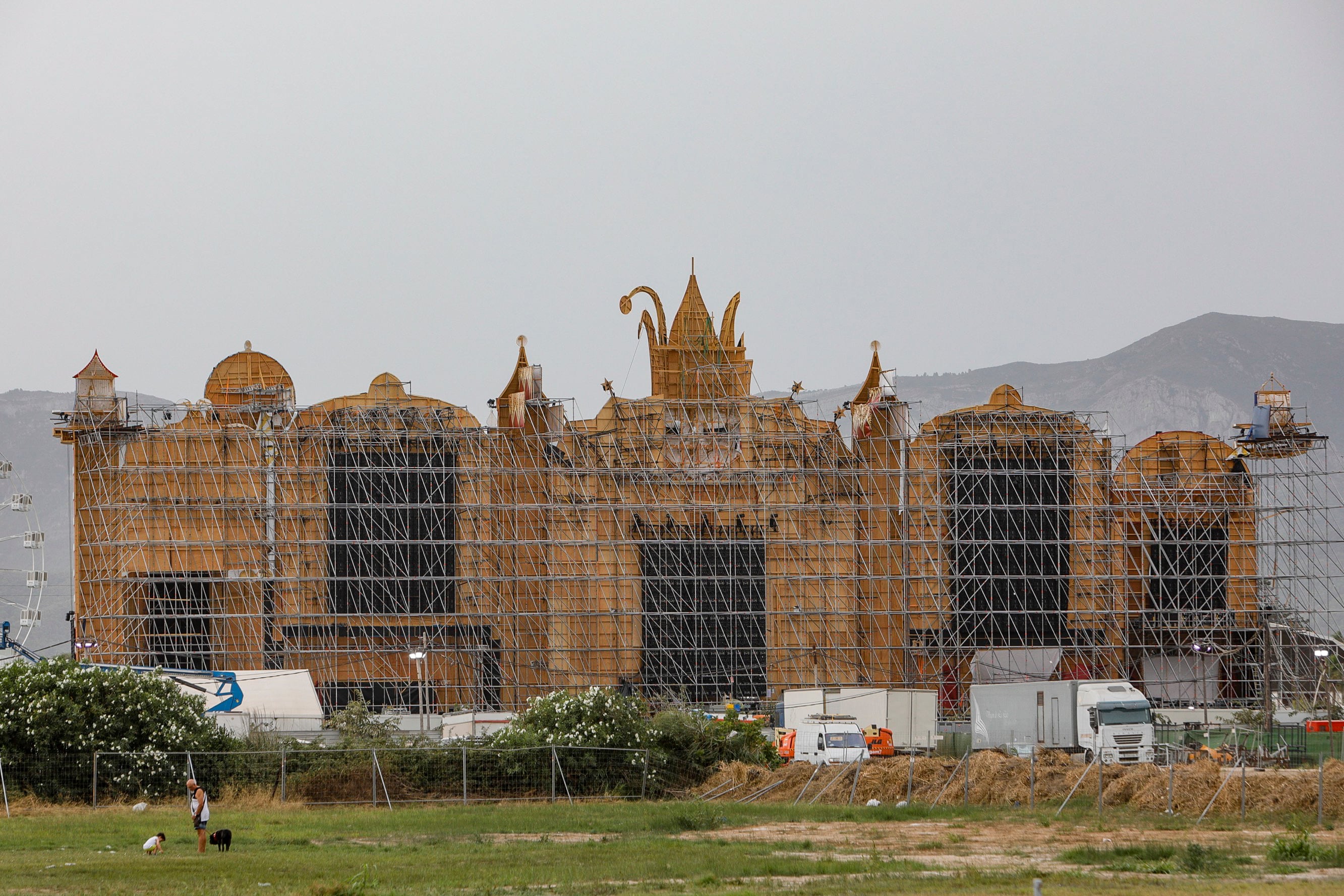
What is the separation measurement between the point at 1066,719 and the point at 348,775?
19.8 metres

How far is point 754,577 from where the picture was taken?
56.8m

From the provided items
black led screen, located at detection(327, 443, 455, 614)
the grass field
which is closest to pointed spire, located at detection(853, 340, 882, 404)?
black led screen, located at detection(327, 443, 455, 614)

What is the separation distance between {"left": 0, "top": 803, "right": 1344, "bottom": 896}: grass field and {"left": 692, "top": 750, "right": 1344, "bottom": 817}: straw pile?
124 centimetres

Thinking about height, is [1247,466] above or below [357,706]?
above

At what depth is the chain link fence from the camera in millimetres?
33438

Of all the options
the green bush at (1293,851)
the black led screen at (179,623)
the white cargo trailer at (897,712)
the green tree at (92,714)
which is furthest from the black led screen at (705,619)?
the green bush at (1293,851)

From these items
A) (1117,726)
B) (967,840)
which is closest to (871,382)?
(1117,726)

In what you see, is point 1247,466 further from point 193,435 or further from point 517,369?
point 193,435

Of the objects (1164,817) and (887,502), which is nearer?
(1164,817)

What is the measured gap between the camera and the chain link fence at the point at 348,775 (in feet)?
110

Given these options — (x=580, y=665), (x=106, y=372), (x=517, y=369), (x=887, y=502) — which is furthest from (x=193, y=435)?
(x=887, y=502)

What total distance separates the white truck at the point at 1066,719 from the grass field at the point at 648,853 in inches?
491

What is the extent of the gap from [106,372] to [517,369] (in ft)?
49.7

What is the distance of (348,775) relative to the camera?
34.0 metres
